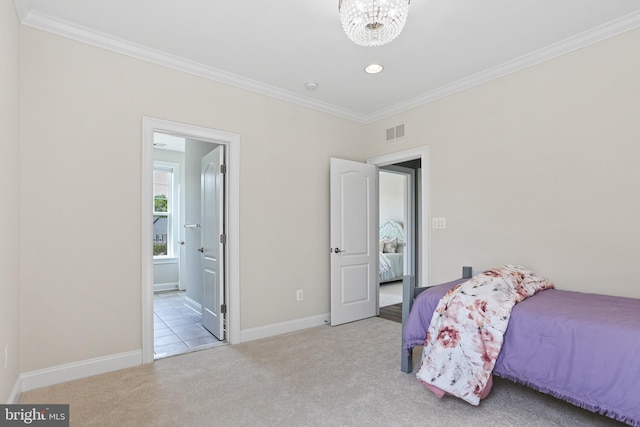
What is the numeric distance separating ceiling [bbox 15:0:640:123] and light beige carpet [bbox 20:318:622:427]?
2.66 metres

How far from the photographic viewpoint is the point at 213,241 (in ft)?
12.4

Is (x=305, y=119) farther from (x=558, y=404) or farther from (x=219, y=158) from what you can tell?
(x=558, y=404)

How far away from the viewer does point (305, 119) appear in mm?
4059

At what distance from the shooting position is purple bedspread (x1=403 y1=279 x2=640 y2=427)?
66.3 inches

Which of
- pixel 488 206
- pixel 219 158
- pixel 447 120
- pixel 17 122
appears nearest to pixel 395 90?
pixel 447 120

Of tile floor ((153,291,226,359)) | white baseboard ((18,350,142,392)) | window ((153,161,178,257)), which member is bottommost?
tile floor ((153,291,226,359))

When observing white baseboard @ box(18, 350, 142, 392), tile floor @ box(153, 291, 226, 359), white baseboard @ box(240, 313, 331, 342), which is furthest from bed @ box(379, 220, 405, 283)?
white baseboard @ box(18, 350, 142, 392)

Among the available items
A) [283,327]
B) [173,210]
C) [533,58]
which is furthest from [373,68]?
[173,210]

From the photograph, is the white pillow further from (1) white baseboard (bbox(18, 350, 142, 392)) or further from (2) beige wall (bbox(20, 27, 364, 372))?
(1) white baseboard (bbox(18, 350, 142, 392))

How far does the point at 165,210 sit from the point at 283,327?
166 inches

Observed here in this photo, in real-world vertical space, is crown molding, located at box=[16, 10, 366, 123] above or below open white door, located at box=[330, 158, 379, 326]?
above

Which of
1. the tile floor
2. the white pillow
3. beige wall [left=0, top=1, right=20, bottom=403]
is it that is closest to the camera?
beige wall [left=0, top=1, right=20, bottom=403]

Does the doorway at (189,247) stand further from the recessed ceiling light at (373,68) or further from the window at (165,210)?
the recessed ceiling light at (373,68)

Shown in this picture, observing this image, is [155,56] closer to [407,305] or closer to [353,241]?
[353,241]
